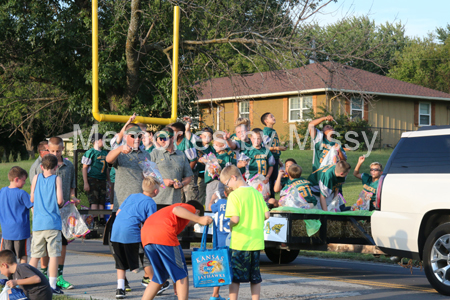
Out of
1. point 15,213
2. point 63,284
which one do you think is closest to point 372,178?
point 63,284

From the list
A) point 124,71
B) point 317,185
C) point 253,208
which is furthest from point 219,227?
point 124,71

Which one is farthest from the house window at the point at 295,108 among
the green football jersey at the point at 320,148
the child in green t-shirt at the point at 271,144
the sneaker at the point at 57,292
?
the sneaker at the point at 57,292

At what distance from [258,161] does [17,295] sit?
528 cm

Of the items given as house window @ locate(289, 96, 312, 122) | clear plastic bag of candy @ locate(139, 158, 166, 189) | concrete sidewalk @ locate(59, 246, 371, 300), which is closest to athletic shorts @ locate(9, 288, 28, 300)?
concrete sidewalk @ locate(59, 246, 371, 300)

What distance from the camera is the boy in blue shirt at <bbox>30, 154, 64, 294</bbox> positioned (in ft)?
22.4

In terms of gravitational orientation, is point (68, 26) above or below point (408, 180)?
above

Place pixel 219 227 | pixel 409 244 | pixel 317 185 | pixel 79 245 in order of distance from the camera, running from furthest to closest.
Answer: pixel 79 245
pixel 317 185
pixel 409 244
pixel 219 227

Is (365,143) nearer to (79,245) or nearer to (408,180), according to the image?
(79,245)

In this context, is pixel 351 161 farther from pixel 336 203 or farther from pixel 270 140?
pixel 336 203

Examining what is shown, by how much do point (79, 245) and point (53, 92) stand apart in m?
9.59

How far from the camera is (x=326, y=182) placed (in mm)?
8945

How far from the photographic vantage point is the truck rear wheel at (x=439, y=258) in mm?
6770

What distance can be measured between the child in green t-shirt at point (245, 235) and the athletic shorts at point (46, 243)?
2283 mm

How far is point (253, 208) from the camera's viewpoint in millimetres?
5938
